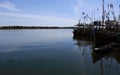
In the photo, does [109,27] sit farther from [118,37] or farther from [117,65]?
[117,65]

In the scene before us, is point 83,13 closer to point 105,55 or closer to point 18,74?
point 105,55

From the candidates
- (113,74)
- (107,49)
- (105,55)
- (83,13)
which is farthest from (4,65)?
(83,13)

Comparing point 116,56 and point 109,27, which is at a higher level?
point 109,27

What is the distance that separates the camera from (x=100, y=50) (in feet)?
76.4

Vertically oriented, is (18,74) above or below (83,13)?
below

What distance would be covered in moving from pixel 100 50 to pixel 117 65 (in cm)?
595

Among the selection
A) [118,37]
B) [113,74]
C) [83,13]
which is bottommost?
[113,74]

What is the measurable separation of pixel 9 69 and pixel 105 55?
10.5 meters

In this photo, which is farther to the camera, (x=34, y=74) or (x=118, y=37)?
(x=118, y=37)

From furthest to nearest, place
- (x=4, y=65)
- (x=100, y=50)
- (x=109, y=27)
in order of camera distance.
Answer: (x=109, y=27) < (x=100, y=50) < (x=4, y=65)

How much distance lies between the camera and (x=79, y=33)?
5734cm

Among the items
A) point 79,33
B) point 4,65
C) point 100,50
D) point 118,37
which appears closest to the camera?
point 4,65

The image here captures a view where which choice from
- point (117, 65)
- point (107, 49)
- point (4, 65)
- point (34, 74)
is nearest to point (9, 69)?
point (4, 65)

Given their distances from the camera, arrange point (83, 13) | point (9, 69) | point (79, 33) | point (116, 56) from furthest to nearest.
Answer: point (83, 13), point (79, 33), point (116, 56), point (9, 69)
